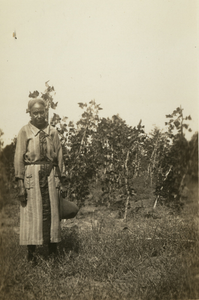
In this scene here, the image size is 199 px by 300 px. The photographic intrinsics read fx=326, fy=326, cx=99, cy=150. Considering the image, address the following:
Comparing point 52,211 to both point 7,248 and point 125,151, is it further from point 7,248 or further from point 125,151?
point 125,151

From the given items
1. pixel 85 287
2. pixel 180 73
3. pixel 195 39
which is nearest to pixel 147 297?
pixel 85 287

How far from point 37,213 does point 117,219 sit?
1.61 metres

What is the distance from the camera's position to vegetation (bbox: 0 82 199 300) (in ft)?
11.4

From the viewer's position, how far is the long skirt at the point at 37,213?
3.68 m

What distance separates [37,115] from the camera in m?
3.76

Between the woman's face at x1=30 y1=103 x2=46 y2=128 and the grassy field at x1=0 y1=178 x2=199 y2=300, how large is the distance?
111 cm

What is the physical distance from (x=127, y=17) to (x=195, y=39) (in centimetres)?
90

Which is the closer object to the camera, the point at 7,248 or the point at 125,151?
the point at 7,248

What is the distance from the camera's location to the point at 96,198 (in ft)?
17.2

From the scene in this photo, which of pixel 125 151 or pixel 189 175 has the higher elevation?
pixel 125 151

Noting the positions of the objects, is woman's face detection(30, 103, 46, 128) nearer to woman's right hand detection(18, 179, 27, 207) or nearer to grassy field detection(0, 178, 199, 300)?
woman's right hand detection(18, 179, 27, 207)

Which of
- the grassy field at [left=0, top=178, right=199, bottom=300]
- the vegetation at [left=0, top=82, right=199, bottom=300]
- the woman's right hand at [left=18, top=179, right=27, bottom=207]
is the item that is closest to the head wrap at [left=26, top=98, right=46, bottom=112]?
the vegetation at [left=0, top=82, right=199, bottom=300]

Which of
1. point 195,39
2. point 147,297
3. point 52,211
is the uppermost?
point 195,39

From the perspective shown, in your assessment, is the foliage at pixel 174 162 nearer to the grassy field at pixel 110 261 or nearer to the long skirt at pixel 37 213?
the grassy field at pixel 110 261
